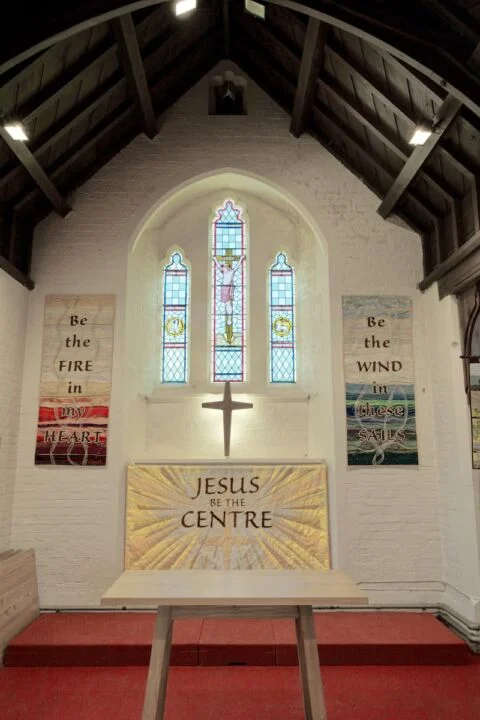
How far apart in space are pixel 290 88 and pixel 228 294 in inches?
86.1

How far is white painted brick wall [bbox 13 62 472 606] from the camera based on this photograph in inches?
187

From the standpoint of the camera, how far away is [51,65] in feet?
12.9

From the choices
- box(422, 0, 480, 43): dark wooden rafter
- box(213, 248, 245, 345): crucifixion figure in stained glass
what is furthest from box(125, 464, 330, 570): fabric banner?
box(422, 0, 480, 43): dark wooden rafter

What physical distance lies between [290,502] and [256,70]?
441cm

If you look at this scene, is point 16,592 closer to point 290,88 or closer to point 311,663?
point 311,663

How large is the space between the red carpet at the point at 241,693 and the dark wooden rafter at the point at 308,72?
15.5ft

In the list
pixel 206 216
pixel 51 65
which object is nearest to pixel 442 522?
pixel 206 216

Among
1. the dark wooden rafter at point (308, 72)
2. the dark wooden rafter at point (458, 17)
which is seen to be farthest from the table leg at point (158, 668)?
the dark wooden rafter at point (308, 72)

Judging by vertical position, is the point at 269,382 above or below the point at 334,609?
above

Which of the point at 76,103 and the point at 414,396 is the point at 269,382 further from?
the point at 76,103

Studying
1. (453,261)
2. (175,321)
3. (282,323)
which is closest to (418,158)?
(453,261)

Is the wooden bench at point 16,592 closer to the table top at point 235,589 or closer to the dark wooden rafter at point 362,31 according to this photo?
the table top at point 235,589

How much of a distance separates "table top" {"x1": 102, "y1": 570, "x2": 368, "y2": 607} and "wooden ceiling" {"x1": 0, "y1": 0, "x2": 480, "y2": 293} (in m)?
2.69

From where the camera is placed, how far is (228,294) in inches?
237
